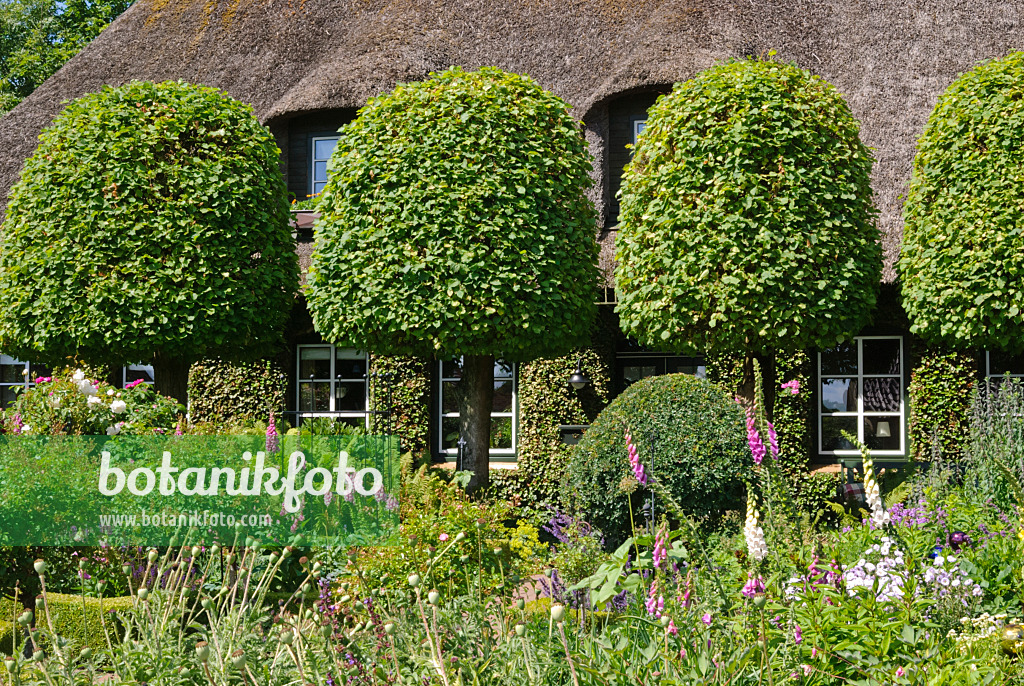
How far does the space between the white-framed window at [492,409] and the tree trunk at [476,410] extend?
221cm

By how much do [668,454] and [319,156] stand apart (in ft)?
23.6

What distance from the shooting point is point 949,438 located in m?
9.57

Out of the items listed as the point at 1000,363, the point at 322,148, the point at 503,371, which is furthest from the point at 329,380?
the point at 1000,363

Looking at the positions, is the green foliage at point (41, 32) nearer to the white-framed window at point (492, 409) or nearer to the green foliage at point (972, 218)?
the white-framed window at point (492, 409)

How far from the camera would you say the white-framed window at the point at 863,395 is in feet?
33.9

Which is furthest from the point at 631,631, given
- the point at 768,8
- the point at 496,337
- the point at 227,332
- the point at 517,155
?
the point at 768,8

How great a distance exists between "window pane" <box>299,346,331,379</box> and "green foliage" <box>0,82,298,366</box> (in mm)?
2270

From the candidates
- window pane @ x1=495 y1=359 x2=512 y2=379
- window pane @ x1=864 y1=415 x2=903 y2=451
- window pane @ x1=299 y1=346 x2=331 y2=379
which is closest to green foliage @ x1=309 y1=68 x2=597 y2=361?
window pane @ x1=495 y1=359 x2=512 y2=379

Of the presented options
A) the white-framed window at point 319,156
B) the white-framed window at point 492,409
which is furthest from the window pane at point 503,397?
the white-framed window at point 319,156

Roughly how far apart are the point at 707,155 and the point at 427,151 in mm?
2743

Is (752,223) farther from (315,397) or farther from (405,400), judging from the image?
(315,397)

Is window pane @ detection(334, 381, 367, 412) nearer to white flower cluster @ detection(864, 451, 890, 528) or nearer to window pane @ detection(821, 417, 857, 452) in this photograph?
window pane @ detection(821, 417, 857, 452)

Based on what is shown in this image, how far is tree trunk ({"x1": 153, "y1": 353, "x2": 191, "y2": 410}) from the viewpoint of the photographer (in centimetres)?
918

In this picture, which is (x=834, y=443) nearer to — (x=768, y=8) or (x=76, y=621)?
(x=768, y=8)
